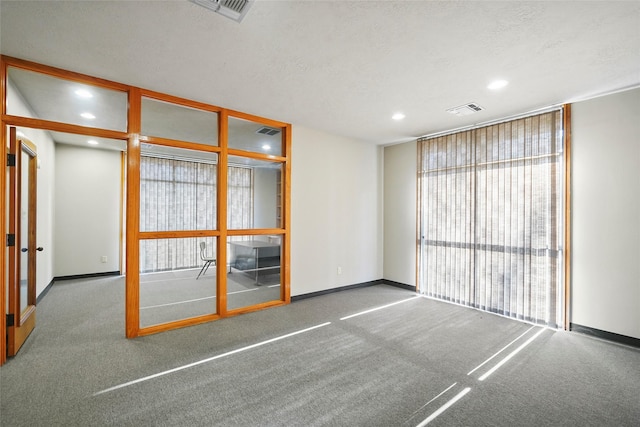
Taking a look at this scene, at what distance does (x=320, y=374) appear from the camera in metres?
2.41

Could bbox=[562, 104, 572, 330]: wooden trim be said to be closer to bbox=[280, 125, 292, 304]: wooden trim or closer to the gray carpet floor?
the gray carpet floor

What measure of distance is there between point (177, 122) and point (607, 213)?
17.3 ft

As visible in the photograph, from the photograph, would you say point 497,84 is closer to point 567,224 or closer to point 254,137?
point 567,224

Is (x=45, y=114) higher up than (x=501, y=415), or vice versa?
(x=45, y=114)

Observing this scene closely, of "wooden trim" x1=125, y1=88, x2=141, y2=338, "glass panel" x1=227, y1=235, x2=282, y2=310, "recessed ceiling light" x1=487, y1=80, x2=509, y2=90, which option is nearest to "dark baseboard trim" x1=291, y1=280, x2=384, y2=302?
"glass panel" x1=227, y1=235, x2=282, y2=310

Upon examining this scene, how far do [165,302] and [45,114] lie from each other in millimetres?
2761

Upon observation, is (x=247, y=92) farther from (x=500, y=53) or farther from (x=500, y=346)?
(x=500, y=346)

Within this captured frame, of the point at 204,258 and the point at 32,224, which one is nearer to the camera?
the point at 32,224

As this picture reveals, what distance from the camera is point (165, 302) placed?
4.25 m

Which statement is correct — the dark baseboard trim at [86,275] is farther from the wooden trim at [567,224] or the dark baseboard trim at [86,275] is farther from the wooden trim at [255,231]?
the wooden trim at [567,224]

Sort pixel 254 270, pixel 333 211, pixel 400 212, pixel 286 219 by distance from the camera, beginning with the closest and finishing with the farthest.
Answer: pixel 286 219, pixel 254 270, pixel 333 211, pixel 400 212

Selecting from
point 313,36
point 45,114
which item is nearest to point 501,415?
point 313,36

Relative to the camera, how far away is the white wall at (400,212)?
5.06 meters

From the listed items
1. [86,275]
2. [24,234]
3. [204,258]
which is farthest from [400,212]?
[86,275]
